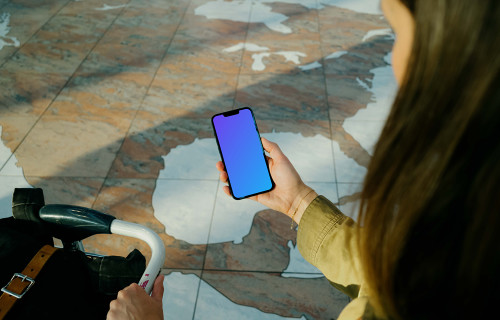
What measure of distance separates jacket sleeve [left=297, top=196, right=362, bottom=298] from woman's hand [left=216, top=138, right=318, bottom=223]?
121 millimetres

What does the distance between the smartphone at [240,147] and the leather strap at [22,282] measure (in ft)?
1.59

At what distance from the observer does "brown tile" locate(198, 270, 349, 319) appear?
1351 mm

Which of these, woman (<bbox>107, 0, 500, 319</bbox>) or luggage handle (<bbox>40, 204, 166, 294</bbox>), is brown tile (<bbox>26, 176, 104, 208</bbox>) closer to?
luggage handle (<bbox>40, 204, 166, 294</bbox>)

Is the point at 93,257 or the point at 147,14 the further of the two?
the point at 147,14

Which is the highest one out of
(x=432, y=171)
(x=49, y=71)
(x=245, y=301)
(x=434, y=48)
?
(x=434, y=48)

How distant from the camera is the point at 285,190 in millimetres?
945

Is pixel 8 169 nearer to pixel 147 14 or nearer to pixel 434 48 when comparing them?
pixel 147 14

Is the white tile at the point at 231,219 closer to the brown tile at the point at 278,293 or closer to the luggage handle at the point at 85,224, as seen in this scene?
the brown tile at the point at 278,293

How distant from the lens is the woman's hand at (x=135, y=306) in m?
0.65

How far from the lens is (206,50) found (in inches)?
106

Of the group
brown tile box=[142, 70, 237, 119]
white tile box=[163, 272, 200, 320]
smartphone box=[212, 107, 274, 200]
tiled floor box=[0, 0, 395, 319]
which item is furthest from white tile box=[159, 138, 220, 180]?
smartphone box=[212, 107, 274, 200]

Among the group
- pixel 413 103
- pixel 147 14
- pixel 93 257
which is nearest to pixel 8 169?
pixel 93 257

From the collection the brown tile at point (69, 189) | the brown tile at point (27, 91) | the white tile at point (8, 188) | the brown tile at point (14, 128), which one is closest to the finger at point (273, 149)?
the brown tile at point (69, 189)

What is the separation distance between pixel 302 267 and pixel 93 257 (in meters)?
0.87
